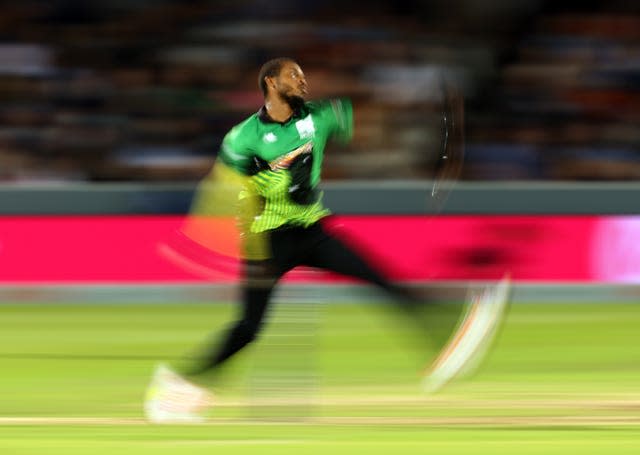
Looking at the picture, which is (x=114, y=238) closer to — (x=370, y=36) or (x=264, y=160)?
(x=370, y=36)

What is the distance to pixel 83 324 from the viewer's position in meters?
11.9

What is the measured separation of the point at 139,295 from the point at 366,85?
2.91 m

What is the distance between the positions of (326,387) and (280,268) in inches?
67.8

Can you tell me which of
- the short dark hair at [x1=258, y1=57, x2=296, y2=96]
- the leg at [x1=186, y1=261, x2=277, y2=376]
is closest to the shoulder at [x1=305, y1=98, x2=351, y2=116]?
the short dark hair at [x1=258, y1=57, x2=296, y2=96]

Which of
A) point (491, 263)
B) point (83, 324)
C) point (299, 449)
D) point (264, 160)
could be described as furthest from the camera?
Result: point (491, 263)

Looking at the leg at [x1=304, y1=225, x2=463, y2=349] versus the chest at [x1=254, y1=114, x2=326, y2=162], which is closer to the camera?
the chest at [x1=254, y1=114, x2=326, y2=162]

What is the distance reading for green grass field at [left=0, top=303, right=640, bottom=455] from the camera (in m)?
7.03

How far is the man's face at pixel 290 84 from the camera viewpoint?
7219 millimetres

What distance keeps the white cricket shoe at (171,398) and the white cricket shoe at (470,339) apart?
47.6 inches

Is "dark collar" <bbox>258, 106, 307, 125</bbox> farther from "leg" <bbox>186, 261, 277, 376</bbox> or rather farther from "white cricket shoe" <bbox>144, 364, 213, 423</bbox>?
"white cricket shoe" <bbox>144, 364, 213, 423</bbox>

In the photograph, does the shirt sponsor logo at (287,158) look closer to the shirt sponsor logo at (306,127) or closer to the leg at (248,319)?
the shirt sponsor logo at (306,127)

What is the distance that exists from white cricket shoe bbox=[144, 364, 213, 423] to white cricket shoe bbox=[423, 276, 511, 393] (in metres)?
1.21

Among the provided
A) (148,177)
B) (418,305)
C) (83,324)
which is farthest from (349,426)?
(148,177)

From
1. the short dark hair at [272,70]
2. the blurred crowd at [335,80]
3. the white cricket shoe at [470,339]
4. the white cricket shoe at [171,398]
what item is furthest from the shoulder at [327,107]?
the blurred crowd at [335,80]
